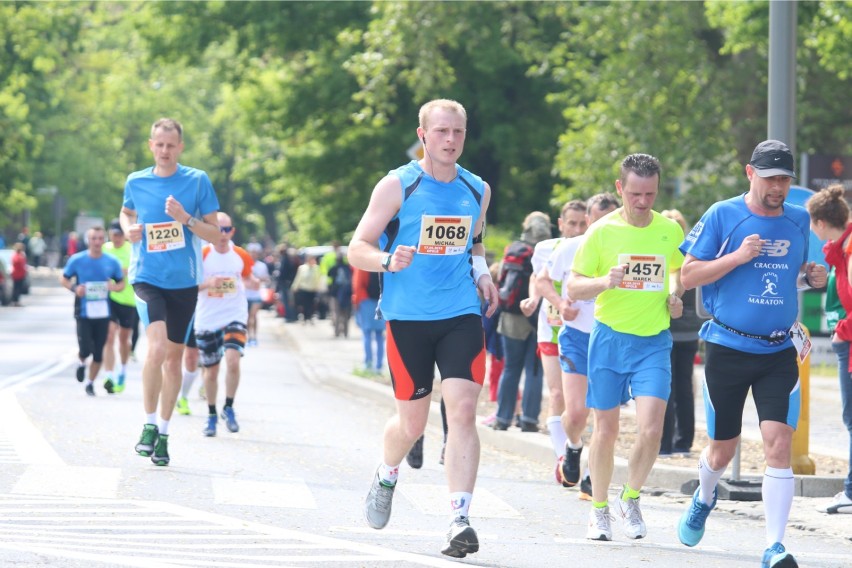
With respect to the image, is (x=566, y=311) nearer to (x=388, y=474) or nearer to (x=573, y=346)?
(x=573, y=346)

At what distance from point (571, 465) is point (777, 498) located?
3.11 m

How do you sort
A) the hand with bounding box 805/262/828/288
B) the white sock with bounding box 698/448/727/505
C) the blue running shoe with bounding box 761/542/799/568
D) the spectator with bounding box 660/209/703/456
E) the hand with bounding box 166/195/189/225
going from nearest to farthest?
the blue running shoe with bounding box 761/542/799/568, the hand with bounding box 805/262/828/288, the white sock with bounding box 698/448/727/505, the hand with bounding box 166/195/189/225, the spectator with bounding box 660/209/703/456

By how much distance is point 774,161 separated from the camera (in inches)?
300

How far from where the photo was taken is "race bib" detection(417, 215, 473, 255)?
7703mm

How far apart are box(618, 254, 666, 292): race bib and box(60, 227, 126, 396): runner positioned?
10.3 metres

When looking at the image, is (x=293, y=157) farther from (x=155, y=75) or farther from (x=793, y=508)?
(x=155, y=75)

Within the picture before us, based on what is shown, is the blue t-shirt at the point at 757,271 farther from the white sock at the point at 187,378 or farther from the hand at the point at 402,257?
the white sock at the point at 187,378

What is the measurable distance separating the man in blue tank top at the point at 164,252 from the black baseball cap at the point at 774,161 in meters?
4.20

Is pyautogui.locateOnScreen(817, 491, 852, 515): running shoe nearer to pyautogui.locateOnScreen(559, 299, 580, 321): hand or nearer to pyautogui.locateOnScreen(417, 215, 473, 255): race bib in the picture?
pyautogui.locateOnScreen(559, 299, 580, 321): hand

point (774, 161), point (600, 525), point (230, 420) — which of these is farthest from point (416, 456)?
point (774, 161)

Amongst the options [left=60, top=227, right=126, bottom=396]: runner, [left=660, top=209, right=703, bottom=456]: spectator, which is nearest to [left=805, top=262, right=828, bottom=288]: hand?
[left=660, top=209, right=703, bottom=456]: spectator

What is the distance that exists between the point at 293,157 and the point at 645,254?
3050 centimetres

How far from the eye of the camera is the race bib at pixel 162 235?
10.8 metres

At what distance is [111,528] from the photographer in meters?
8.12
